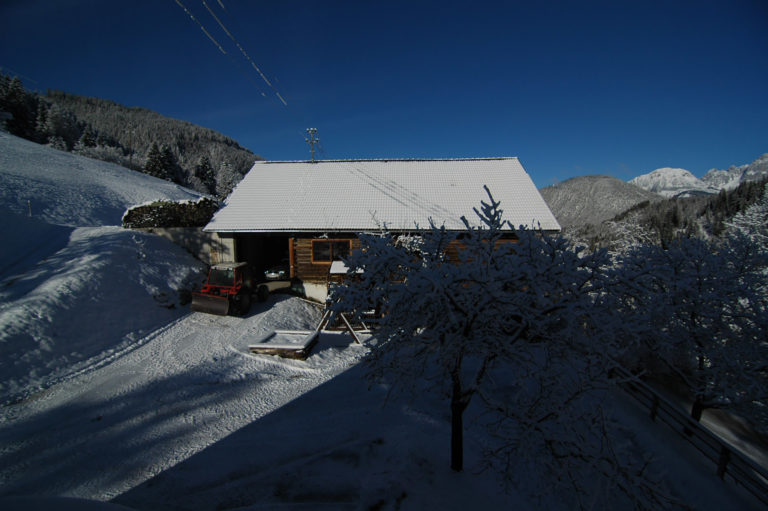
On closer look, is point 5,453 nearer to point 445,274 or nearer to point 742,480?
point 445,274

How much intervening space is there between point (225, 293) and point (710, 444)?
1541cm

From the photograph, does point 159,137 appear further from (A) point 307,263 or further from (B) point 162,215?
(A) point 307,263

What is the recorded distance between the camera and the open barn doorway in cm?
1630

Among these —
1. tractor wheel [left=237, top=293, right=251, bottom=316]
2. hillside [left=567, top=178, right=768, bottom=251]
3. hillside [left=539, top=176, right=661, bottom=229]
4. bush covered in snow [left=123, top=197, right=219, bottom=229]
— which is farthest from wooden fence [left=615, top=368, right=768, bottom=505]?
hillside [left=539, top=176, right=661, bottom=229]

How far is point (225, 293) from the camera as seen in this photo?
464 inches

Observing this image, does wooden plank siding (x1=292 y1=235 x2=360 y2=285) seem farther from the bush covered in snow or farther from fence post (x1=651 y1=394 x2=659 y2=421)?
fence post (x1=651 y1=394 x2=659 y2=421)

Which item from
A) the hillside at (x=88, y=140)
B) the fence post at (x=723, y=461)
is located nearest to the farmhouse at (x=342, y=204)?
the fence post at (x=723, y=461)

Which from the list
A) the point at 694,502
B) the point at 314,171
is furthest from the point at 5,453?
the point at 314,171

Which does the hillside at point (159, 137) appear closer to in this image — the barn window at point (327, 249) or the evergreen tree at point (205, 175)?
the evergreen tree at point (205, 175)

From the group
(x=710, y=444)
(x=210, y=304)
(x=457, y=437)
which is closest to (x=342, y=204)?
(x=210, y=304)

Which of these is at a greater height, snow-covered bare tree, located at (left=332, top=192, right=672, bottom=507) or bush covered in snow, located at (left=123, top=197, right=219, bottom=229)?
bush covered in snow, located at (left=123, top=197, right=219, bottom=229)

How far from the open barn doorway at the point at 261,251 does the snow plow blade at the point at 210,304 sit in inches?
135

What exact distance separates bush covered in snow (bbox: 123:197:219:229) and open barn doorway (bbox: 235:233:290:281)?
3.17 meters

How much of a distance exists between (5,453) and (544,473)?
921 cm
